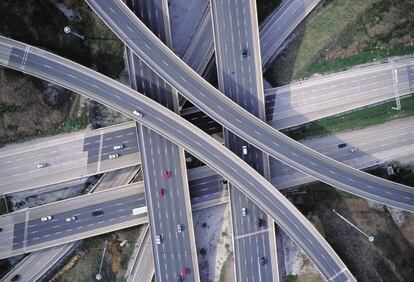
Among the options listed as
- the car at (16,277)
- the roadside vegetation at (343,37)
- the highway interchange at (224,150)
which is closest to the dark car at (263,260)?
the highway interchange at (224,150)

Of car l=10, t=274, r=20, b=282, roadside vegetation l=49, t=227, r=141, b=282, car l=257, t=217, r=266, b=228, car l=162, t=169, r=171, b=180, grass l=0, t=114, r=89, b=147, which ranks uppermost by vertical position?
grass l=0, t=114, r=89, b=147

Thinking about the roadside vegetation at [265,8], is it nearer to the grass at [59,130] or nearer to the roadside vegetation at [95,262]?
the grass at [59,130]

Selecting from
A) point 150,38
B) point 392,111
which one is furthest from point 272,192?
point 150,38

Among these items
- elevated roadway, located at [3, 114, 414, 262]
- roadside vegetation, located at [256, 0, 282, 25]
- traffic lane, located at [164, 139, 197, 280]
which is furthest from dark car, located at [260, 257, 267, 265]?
roadside vegetation, located at [256, 0, 282, 25]

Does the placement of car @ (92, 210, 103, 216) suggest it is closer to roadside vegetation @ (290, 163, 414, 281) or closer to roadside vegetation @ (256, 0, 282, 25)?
roadside vegetation @ (290, 163, 414, 281)

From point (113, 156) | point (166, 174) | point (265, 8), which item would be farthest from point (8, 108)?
point (265, 8)

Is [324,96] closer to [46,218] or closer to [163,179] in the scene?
[163,179]
